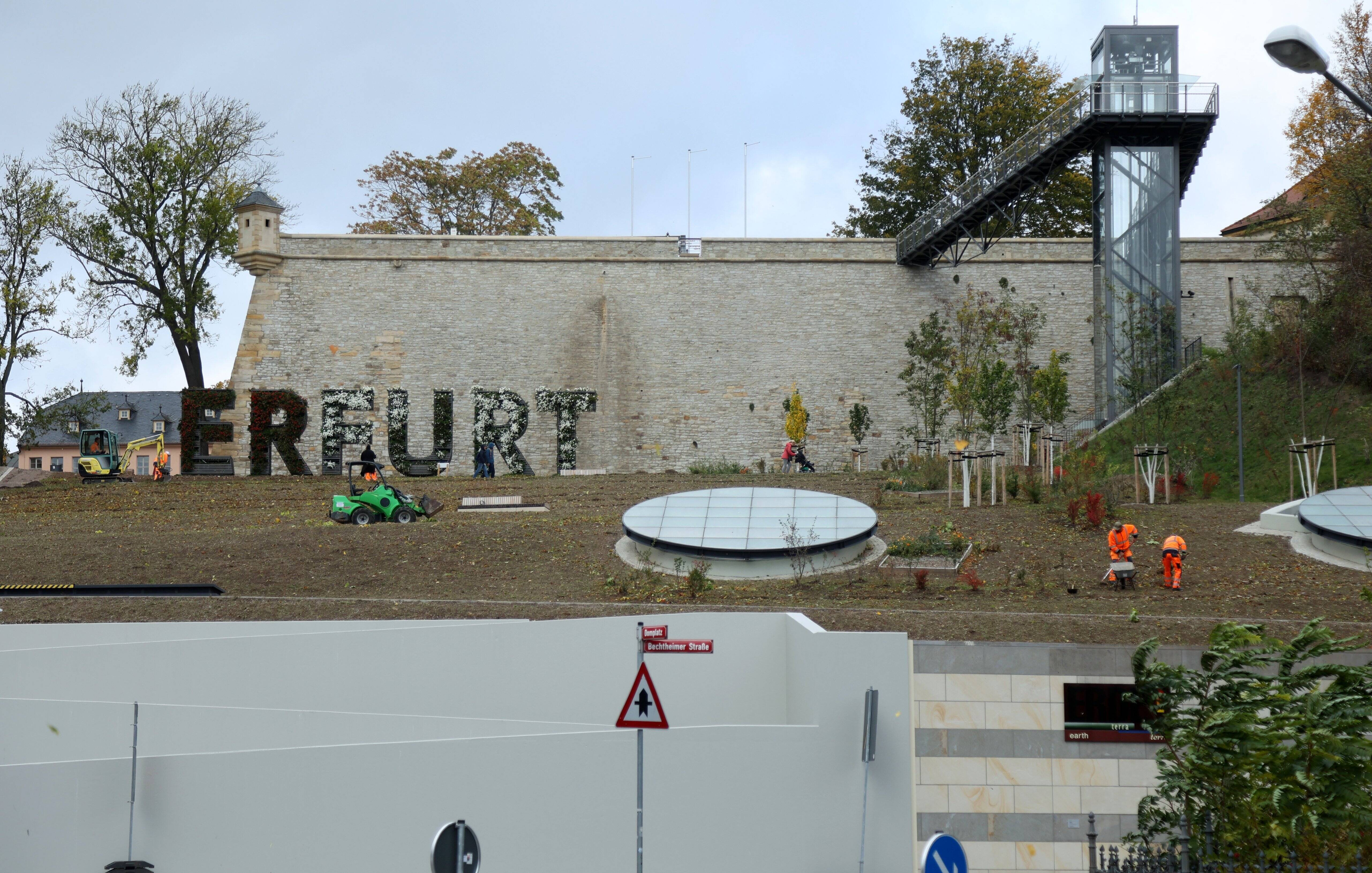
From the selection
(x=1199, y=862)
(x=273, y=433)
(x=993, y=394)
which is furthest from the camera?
(x=273, y=433)

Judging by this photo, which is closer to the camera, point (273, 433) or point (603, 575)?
point (603, 575)

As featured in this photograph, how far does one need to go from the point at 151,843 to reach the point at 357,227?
33.7m

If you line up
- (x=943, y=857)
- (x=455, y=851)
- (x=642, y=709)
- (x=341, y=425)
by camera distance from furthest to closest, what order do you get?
(x=341, y=425) → (x=642, y=709) → (x=943, y=857) → (x=455, y=851)

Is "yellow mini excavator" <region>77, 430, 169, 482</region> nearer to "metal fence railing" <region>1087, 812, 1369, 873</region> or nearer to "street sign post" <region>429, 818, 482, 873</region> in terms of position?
"street sign post" <region>429, 818, 482, 873</region>

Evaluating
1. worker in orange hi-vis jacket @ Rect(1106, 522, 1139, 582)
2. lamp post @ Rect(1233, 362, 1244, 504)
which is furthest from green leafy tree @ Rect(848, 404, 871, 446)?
worker in orange hi-vis jacket @ Rect(1106, 522, 1139, 582)

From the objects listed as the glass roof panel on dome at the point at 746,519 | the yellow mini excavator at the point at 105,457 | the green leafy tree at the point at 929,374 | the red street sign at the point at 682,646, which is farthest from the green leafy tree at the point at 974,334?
the red street sign at the point at 682,646

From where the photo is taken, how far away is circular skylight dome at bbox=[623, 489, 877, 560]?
15031mm

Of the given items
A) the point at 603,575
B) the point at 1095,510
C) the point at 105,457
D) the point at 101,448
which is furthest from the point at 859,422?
the point at 101,448

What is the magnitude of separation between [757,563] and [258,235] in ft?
73.6

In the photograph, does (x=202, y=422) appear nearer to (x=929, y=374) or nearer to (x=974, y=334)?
(x=929, y=374)

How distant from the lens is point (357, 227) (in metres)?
39.8

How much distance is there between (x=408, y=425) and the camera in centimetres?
3180

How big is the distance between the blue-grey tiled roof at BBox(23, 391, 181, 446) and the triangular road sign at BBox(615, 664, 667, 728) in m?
55.6

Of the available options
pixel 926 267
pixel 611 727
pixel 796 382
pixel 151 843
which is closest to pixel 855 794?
pixel 611 727
